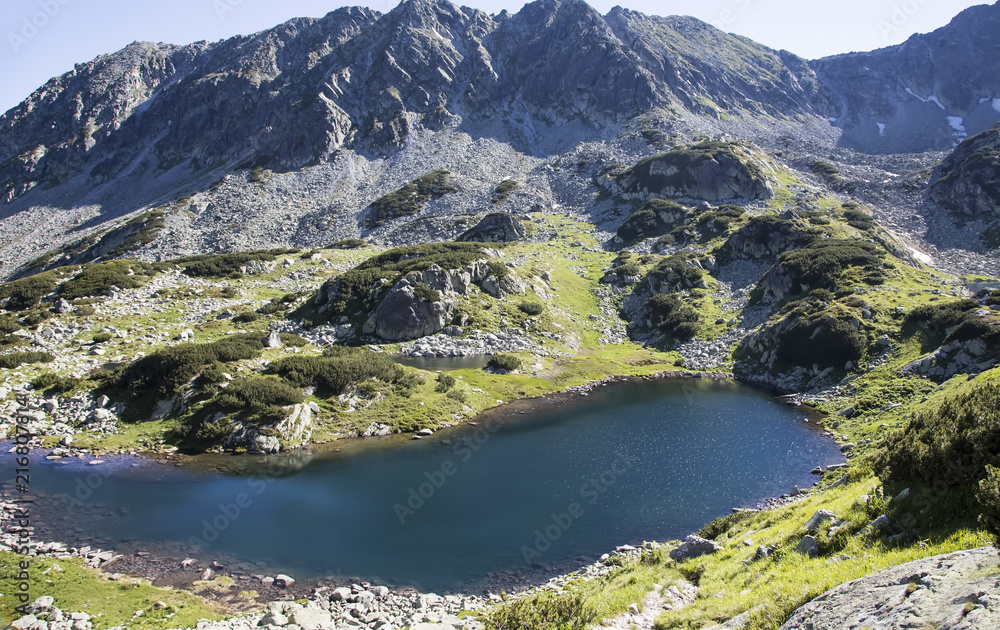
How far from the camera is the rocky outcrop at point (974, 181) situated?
108250 mm

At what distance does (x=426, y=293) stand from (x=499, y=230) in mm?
52372

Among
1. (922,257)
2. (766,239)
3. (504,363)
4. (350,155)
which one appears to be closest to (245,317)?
(504,363)

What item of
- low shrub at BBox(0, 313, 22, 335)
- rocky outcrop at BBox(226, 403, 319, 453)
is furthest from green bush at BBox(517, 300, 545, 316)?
low shrub at BBox(0, 313, 22, 335)

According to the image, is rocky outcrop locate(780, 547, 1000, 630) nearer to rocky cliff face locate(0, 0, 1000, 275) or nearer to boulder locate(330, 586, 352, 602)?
boulder locate(330, 586, 352, 602)

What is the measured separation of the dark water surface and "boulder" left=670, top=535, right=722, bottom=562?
6.51 metres

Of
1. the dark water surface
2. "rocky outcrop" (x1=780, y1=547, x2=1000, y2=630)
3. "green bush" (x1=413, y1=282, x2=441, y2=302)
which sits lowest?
the dark water surface

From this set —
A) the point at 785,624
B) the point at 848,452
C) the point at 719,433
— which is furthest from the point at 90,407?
the point at 848,452

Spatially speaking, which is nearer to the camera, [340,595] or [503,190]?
[340,595]

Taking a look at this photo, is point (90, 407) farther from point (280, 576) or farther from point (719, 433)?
point (719, 433)

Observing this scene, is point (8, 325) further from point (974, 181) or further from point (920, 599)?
point (974, 181)

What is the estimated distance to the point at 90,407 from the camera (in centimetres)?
3903

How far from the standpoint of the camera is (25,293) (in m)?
64.6

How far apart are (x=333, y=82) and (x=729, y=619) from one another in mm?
213174

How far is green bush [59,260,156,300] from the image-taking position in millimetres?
66000
